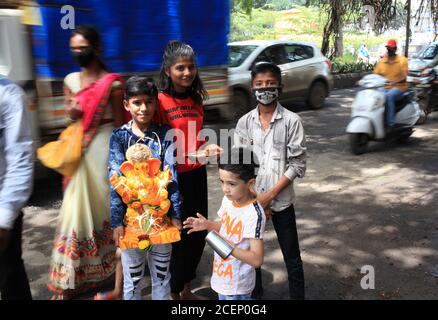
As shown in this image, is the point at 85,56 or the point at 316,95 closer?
the point at 85,56

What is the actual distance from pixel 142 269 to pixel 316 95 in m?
8.84

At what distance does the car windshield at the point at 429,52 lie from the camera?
34.2 feet

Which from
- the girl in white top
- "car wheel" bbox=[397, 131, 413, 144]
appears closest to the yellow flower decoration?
the girl in white top

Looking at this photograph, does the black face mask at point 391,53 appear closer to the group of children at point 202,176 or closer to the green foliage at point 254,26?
the group of children at point 202,176


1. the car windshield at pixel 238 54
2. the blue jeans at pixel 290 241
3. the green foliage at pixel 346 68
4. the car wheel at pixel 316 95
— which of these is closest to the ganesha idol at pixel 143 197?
the blue jeans at pixel 290 241

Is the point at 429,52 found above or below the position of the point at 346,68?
above

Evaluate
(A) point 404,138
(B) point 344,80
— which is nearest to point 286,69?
(A) point 404,138

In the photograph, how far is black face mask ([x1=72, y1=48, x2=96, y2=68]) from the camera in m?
2.64

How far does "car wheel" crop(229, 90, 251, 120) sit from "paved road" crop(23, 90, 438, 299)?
201 centimetres

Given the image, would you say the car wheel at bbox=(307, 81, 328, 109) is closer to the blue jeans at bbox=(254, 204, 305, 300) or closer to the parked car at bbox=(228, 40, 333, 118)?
the parked car at bbox=(228, 40, 333, 118)

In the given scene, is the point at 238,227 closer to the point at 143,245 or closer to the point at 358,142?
the point at 143,245

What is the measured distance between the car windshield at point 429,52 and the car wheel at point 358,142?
5.03m

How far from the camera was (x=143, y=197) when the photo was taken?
2279 millimetres
